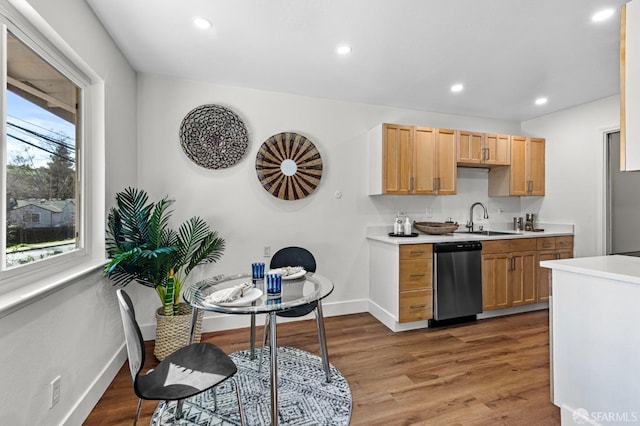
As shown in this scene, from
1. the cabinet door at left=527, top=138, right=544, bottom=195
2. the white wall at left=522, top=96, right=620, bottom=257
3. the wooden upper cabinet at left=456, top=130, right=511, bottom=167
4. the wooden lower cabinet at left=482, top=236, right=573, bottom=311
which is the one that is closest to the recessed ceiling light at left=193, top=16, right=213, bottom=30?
the wooden upper cabinet at left=456, top=130, right=511, bottom=167

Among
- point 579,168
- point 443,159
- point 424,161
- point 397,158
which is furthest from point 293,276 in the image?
point 579,168

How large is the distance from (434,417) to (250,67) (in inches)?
120

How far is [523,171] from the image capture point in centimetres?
400

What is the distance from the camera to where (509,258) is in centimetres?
346

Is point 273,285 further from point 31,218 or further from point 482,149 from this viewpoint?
point 482,149

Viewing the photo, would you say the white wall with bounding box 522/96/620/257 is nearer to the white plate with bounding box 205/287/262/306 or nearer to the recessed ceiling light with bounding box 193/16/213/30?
the white plate with bounding box 205/287/262/306

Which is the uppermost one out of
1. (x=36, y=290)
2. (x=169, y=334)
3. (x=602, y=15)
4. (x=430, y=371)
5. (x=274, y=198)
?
(x=602, y=15)

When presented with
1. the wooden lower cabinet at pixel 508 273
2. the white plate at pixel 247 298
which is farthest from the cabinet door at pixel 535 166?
the white plate at pixel 247 298

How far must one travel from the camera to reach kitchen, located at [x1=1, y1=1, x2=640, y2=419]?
2.36 metres

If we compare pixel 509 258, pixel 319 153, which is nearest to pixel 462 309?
pixel 509 258

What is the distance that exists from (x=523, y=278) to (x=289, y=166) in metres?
3.11

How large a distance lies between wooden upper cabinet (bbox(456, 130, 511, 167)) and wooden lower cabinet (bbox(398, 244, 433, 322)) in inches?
54.8

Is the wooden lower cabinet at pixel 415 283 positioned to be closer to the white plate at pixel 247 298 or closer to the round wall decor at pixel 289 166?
the round wall decor at pixel 289 166

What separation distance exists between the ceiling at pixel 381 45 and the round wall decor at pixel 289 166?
577 millimetres
